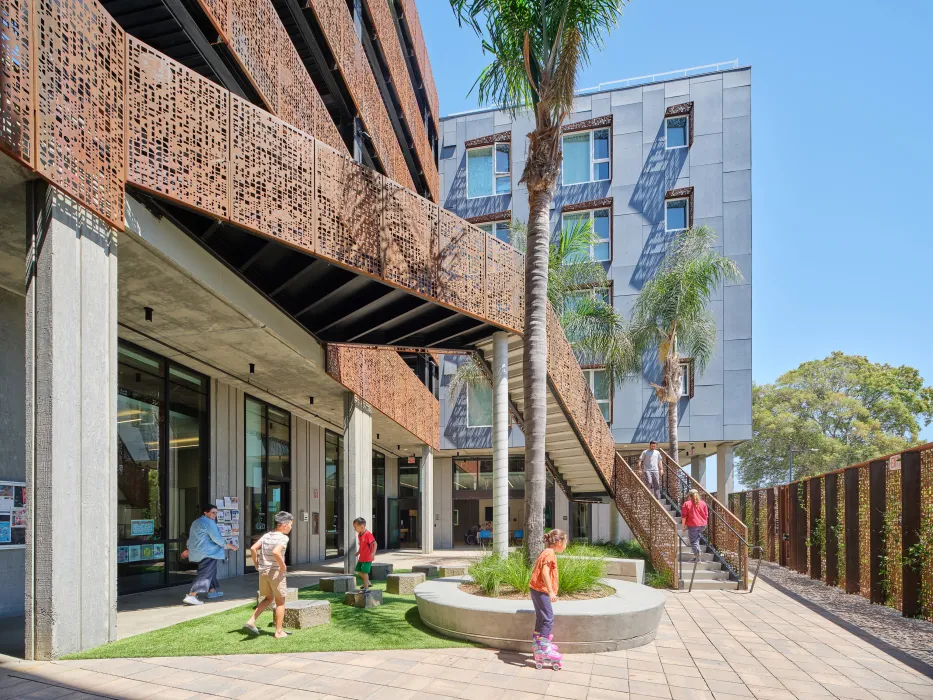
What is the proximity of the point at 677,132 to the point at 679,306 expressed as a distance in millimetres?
9996

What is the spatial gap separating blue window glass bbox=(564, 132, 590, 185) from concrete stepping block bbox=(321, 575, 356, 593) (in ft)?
67.5

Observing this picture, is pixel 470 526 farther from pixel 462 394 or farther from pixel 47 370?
pixel 47 370

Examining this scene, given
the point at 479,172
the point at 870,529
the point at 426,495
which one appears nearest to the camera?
the point at 870,529

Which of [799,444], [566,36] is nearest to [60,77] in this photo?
[566,36]

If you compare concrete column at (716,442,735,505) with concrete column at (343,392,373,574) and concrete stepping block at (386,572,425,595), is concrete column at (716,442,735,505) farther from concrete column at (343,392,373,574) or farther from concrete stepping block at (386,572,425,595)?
concrete stepping block at (386,572,425,595)

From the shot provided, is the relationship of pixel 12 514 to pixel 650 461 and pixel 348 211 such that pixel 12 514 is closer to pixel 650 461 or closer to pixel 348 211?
pixel 348 211

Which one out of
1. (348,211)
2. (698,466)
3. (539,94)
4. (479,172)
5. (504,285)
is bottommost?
(698,466)

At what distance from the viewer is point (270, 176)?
851 centimetres

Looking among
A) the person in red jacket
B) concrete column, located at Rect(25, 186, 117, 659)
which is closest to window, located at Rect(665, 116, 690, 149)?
the person in red jacket

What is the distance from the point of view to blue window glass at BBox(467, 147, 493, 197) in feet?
96.4

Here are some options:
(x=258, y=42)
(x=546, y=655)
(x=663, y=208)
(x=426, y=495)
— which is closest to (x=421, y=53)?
(x=663, y=208)

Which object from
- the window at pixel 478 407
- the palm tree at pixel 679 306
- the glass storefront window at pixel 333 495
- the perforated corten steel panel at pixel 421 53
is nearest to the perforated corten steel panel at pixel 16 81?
the glass storefront window at pixel 333 495

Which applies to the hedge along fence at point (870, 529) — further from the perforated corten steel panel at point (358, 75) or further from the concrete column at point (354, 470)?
A: the perforated corten steel panel at point (358, 75)

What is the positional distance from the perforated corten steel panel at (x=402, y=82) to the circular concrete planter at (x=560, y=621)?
17.4 metres
